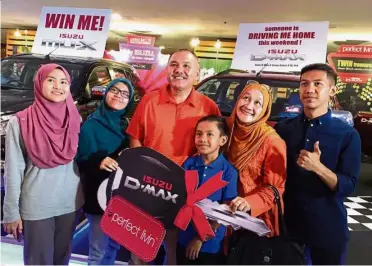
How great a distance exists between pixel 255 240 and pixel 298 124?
1.83 feet

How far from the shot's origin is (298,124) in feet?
5.66

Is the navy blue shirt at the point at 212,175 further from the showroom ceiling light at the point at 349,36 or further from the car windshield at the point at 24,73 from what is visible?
the showroom ceiling light at the point at 349,36

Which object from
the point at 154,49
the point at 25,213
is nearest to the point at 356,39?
the point at 154,49

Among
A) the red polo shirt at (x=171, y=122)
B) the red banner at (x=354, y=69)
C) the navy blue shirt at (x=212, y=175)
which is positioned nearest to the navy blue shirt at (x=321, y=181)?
the navy blue shirt at (x=212, y=175)

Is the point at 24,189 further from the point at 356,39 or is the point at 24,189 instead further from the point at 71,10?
the point at 356,39

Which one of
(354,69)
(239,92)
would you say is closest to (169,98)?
(239,92)

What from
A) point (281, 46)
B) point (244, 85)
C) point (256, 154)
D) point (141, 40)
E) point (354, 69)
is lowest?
point (256, 154)

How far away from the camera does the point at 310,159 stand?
1.52 meters

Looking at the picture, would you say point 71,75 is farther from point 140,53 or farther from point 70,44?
point 140,53

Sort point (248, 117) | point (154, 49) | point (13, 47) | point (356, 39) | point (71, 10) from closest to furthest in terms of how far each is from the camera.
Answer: point (248, 117) < point (71, 10) < point (154, 49) < point (13, 47) < point (356, 39)

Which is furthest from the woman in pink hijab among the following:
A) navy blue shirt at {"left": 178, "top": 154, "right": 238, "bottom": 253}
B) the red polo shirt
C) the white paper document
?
the white paper document

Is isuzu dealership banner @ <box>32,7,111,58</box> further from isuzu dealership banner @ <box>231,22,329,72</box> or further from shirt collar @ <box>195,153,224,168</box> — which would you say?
shirt collar @ <box>195,153,224,168</box>

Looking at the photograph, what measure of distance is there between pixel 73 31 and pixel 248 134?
1627mm

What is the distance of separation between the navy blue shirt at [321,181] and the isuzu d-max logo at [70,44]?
1.56 m
